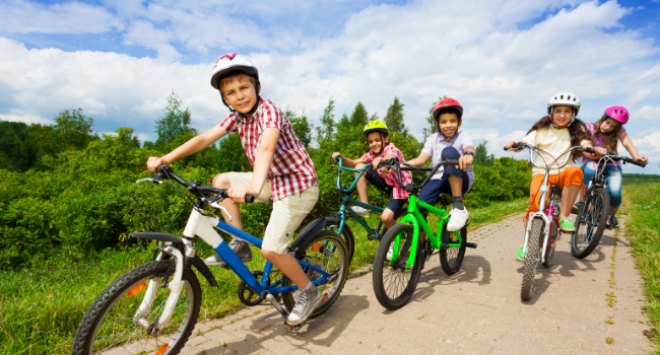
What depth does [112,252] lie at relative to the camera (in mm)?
5344

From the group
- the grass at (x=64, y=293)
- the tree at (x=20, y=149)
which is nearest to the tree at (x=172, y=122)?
the tree at (x=20, y=149)

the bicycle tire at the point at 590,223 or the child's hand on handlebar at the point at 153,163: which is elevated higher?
the child's hand on handlebar at the point at 153,163

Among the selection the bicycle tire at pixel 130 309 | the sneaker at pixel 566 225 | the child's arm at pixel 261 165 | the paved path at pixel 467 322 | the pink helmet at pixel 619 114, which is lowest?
the paved path at pixel 467 322

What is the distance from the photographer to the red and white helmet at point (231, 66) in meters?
2.32

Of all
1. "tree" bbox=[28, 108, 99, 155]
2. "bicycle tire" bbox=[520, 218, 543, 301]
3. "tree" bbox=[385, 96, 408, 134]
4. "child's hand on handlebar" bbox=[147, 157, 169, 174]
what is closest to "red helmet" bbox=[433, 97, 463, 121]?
"bicycle tire" bbox=[520, 218, 543, 301]

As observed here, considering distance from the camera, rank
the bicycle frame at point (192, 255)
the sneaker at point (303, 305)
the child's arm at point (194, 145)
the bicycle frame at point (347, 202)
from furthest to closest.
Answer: the bicycle frame at point (347, 202)
the sneaker at point (303, 305)
the child's arm at point (194, 145)
the bicycle frame at point (192, 255)

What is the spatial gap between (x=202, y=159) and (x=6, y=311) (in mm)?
13448

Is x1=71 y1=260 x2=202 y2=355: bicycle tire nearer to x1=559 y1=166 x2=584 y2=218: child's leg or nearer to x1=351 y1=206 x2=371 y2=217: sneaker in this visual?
x1=351 y1=206 x2=371 y2=217: sneaker

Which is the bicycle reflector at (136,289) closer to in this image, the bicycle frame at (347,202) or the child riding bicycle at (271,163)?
the child riding bicycle at (271,163)

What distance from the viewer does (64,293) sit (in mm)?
3215

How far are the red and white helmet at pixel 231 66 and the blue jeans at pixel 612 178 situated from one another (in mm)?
5105

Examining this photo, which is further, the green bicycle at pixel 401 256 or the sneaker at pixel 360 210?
the sneaker at pixel 360 210

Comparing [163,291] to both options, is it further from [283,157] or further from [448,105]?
[448,105]

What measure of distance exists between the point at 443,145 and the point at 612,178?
3.07 meters
